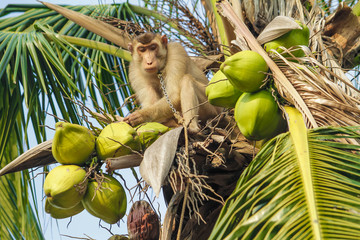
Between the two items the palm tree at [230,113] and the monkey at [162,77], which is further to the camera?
the monkey at [162,77]

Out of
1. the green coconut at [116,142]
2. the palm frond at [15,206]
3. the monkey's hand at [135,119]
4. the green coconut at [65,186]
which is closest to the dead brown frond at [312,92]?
the green coconut at [116,142]

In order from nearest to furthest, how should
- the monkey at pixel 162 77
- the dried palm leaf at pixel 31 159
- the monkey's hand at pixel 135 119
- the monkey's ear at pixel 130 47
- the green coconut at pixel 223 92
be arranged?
the green coconut at pixel 223 92
the dried palm leaf at pixel 31 159
the monkey's hand at pixel 135 119
the monkey at pixel 162 77
the monkey's ear at pixel 130 47

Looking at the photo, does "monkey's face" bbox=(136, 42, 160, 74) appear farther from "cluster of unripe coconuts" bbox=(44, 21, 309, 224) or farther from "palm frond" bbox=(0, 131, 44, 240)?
"cluster of unripe coconuts" bbox=(44, 21, 309, 224)

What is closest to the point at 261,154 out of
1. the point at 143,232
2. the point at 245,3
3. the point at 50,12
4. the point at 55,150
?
the point at 143,232

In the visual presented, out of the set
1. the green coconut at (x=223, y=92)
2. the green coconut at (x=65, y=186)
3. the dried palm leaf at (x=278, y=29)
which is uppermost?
the dried palm leaf at (x=278, y=29)

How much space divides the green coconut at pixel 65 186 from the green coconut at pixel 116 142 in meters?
0.18

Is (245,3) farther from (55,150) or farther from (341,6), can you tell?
(55,150)

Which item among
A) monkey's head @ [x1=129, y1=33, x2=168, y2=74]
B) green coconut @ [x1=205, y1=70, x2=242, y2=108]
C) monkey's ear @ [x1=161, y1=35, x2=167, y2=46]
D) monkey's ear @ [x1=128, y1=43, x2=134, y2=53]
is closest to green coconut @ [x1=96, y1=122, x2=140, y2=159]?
green coconut @ [x1=205, y1=70, x2=242, y2=108]

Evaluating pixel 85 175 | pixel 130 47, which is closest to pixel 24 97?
pixel 130 47

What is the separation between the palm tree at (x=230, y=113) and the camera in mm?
2039

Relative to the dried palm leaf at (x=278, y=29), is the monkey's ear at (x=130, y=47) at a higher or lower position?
higher

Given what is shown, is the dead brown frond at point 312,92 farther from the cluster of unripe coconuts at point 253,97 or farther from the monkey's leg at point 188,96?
the monkey's leg at point 188,96

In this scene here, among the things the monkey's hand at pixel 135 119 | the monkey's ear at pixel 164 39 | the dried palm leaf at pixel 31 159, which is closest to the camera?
the dried palm leaf at pixel 31 159

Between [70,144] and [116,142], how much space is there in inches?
10.5
